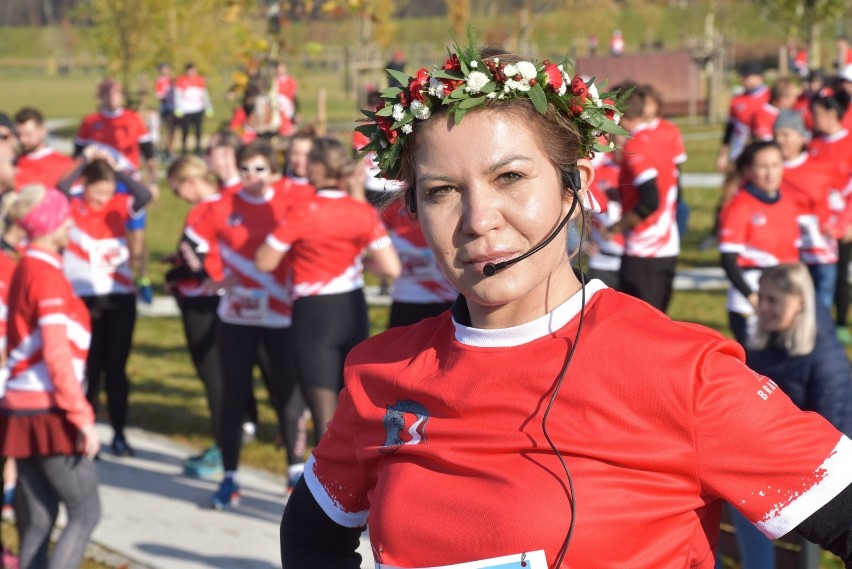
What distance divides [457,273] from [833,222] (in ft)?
24.4

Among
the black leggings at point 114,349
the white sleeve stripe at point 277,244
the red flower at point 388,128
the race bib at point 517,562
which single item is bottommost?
the black leggings at point 114,349

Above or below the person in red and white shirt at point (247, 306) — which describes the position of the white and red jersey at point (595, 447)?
above

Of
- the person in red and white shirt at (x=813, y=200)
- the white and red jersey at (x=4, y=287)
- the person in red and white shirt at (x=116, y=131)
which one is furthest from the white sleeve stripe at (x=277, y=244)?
the person in red and white shirt at (x=116, y=131)

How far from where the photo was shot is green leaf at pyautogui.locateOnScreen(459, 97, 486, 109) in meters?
1.99

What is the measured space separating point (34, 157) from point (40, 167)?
179mm

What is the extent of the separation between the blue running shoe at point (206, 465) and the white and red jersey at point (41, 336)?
2368 mm

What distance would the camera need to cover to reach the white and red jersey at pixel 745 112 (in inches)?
595

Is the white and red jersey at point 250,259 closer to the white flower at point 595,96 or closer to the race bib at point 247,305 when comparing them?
the race bib at point 247,305

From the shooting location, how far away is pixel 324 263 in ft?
21.4

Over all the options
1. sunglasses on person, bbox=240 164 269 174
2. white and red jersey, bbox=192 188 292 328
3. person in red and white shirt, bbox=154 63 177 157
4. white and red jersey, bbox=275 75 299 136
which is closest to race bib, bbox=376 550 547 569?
white and red jersey, bbox=192 188 292 328

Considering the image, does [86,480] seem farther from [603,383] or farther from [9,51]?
[9,51]

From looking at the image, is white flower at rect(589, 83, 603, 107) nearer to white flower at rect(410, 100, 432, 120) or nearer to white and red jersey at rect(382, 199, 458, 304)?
white flower at rect(410, 100, 432, 120)

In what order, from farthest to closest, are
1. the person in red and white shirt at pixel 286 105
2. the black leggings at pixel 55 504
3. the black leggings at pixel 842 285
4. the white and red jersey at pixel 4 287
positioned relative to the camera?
the person in red and white shirt at pixel 286 105, the black leggings at pixel 842 285, the white and red jersey at pixel 4 287, the black leggings at pixel 55 504

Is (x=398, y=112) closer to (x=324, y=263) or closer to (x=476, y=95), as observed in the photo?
(x=476, y=95)
